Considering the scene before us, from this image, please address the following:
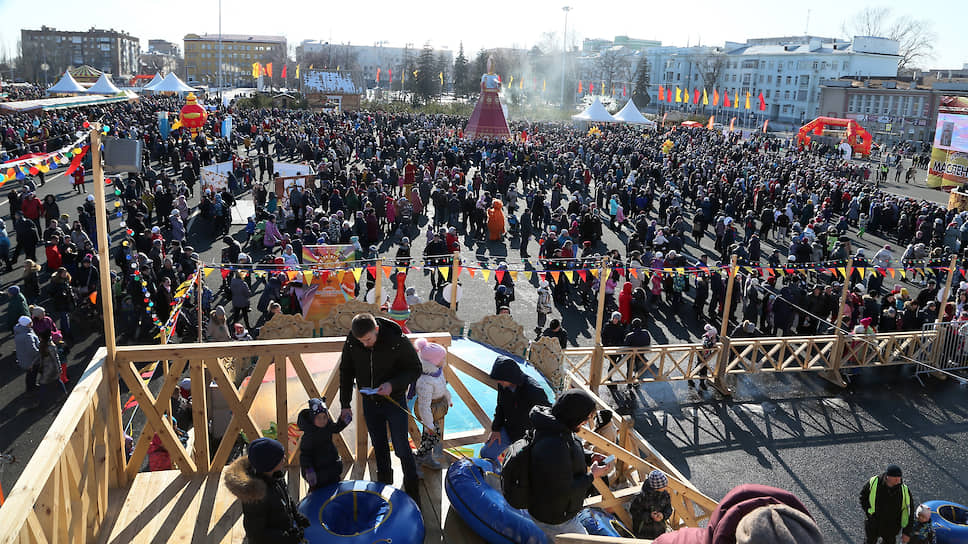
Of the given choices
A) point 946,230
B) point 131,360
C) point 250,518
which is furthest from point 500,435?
point 946,230

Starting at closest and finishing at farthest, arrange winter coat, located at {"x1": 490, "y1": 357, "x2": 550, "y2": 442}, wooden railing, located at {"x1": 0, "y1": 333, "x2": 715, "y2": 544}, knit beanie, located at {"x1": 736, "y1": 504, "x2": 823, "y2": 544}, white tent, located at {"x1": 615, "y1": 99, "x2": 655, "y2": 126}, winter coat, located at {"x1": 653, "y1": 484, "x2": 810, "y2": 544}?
knit beanie, located at {"x1": 736, "y1": 504, "x2": 823, "y2": 544} → winter coat, located at {"x1": 653, "y1": 484, "x2": 810, "y2": 544} → wooden railing, located at {"x1": 0, "y1": 333, "x2": 715, "y2": 544} → winter coat, located at {"x1": 490, "y1": 357, "x2": 550, "y2": 442} → white tent, located at {"x1": 615, "y1": 99, "x2": 655, "y2": 126}

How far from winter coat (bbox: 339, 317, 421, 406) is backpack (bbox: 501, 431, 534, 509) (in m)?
1.11

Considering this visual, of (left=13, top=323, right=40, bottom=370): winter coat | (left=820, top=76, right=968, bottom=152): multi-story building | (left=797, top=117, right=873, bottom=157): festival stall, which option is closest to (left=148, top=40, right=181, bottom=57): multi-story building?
(left=820, top=76, right=968, bottom=152): multi-story building

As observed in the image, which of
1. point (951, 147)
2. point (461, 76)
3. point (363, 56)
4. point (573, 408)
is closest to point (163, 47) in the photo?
point (363, 56)

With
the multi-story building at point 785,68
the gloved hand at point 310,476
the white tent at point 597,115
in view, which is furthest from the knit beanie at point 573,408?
the multi-story building at point 785,68

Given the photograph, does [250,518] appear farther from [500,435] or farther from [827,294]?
[827,294]

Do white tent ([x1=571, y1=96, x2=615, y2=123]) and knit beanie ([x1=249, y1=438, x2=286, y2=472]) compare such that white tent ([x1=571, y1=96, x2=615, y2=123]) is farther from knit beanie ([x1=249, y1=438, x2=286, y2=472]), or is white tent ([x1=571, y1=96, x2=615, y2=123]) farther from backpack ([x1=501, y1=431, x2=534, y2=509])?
knit beanie ([x1=249, y1=438, x2=286, y2=472])

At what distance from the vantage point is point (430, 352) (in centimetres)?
499

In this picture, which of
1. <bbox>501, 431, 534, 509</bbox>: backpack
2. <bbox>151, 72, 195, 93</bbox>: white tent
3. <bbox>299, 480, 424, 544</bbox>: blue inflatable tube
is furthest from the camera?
<bbox>151, 72, 195, 93</bbox>: white tent

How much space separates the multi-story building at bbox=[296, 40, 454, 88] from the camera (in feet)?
401

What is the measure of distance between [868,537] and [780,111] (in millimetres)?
84453

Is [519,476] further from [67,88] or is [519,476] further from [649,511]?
[67,88]

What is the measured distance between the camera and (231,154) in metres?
29.4

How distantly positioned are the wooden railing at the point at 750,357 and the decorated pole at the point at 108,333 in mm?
6772
